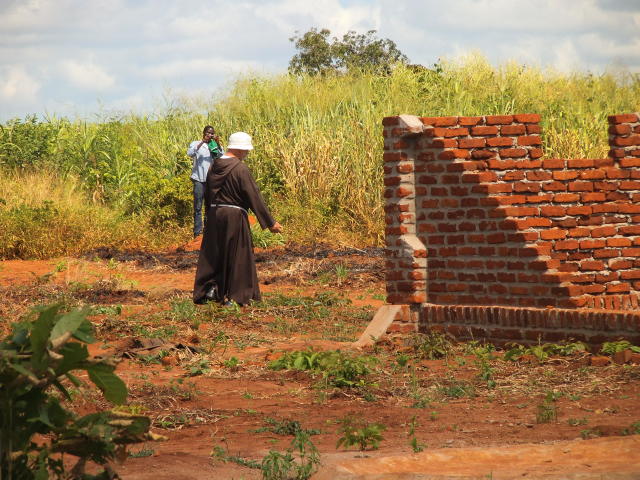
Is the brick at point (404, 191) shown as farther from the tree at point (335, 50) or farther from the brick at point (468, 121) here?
the tree at point (335, 50)

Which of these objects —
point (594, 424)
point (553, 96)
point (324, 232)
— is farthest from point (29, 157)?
point (594, 424)

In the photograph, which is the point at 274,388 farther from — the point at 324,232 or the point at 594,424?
the point at 324,232

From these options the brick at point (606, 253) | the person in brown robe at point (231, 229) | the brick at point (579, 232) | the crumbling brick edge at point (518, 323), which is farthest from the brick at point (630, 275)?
the person in brown robe at point (231, 229)

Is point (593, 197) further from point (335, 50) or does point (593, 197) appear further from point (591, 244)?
point (335, 50)

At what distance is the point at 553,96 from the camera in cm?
2039

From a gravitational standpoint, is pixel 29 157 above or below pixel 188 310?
above

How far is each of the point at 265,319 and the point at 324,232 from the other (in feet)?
23.0

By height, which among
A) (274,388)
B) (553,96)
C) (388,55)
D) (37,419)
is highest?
(388,55)

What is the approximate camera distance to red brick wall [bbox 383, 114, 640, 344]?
7676 mm

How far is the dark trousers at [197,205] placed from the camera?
16703 millimetres

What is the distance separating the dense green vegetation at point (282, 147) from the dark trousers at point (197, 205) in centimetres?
71

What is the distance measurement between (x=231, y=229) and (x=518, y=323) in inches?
146

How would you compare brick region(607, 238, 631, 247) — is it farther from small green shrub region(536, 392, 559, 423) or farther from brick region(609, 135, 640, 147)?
small green shrub region(536, 392, 559, 423)

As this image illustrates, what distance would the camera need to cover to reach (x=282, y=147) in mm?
17938
